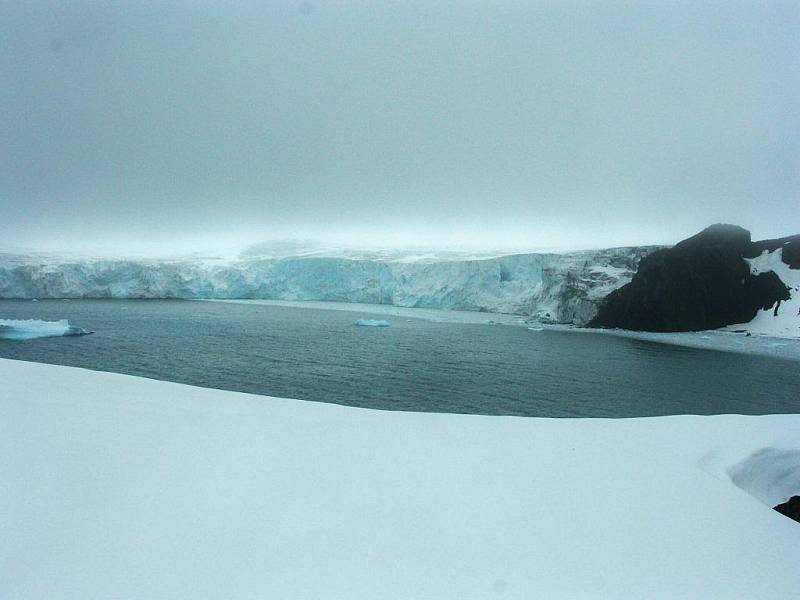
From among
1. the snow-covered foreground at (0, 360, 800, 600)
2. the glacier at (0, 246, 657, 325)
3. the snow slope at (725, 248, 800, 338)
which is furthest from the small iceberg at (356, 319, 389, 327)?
the snow slope at (725, 248, 800, 338)

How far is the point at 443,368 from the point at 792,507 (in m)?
17.7

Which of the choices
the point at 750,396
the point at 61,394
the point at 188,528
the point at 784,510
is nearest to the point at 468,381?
the point at 750,396

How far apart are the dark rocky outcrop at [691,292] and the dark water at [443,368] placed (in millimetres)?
11348

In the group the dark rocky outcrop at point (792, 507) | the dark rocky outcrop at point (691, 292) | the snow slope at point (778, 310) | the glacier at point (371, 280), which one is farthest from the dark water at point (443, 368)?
the snow slope at point (778, 310)

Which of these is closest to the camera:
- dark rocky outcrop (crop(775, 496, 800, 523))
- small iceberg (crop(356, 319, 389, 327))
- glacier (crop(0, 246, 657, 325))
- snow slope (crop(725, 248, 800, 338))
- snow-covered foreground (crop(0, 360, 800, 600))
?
snow-covered foreground (crop(0, 360, 800, 600))

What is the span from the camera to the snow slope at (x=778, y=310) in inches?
1748

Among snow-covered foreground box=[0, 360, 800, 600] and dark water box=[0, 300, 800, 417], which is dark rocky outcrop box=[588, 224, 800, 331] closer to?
dark water box=[0, 300, 800, 417]

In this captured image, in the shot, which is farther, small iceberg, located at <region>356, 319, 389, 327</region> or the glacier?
the glacier

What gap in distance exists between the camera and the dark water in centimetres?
1642

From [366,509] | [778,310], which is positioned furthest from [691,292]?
[366,509]

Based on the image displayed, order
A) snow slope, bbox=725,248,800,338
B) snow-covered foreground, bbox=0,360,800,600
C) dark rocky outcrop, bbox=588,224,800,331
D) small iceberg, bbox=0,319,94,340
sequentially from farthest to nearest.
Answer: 1. dark rocky outcrop, bbox=588,224,800,331
2. snow slope, bbox=725,248,800,338
3. small iceberg, bbox=0,319,94,340
4. snow-covered foreground, bbox=0,360,800,600

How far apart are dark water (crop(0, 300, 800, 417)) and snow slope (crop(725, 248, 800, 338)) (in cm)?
1678

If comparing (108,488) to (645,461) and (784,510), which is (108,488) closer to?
(645,461)

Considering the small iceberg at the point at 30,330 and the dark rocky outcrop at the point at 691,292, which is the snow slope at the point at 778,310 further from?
the small iceberg at the point at 30,330
